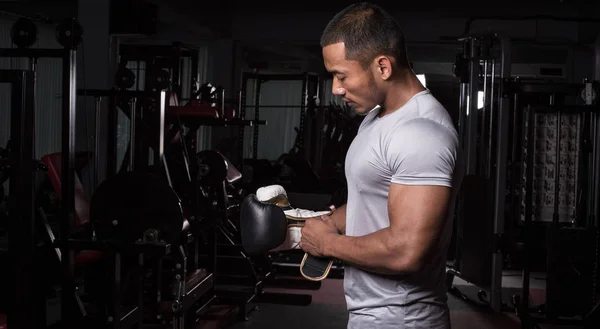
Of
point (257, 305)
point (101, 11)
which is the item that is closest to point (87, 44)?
point (101, 11)

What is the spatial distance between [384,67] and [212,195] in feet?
11.4

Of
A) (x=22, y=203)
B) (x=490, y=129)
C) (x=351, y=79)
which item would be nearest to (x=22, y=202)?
(x=22, y=203)

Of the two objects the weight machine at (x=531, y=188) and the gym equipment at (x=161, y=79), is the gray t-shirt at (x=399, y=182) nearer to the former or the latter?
the gym equipment at (x=161, y=79)

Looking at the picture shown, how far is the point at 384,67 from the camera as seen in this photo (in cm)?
151

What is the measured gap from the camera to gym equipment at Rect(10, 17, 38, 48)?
132 inches

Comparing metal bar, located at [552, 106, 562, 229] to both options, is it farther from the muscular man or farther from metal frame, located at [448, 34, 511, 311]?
the muscular man

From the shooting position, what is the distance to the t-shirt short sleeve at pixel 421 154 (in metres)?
1.39

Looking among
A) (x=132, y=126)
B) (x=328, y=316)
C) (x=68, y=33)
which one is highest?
(x=68, y=33)

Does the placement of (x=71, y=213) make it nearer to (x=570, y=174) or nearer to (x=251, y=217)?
(x=251, y=217)

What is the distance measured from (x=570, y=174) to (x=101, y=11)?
4.23 metres

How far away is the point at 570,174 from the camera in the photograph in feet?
16.6

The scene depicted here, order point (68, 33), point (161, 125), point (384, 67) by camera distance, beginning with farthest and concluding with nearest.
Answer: point (161, 125)
point (68, 33)
point (384, 67)

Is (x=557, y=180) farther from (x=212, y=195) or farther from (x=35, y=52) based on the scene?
(x=35, y=52)

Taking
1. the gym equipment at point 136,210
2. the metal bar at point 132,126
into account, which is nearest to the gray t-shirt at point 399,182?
the gym equipment at point 136,210
